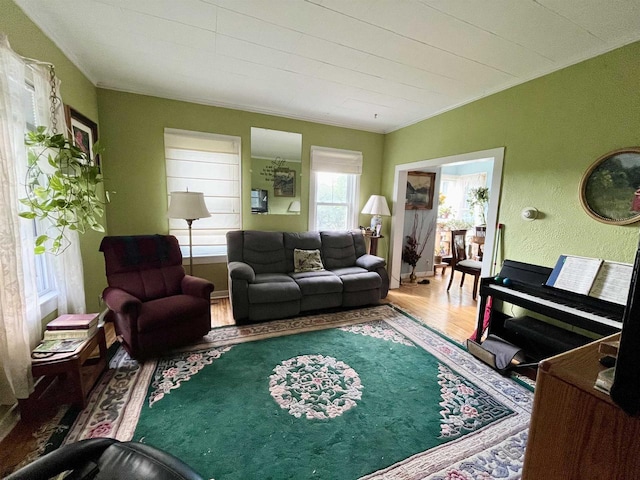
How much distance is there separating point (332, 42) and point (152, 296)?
2.73 meters

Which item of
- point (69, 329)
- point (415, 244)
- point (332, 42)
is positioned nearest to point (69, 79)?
point (69, 329)

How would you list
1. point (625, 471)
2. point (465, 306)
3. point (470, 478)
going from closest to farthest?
point (625, 471), point (470, 478), point (465, 306)

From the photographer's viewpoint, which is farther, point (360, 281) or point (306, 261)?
point (306, 261)

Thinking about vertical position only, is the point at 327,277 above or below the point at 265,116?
below

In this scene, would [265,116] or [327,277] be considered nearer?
[327,277]

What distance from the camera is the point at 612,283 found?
6.51 feet

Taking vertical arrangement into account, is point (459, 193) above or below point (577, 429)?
above

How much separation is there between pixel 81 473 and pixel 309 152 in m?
3.89

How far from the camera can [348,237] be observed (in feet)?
13.4

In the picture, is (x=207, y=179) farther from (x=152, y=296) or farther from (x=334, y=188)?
(x=334, y=188)

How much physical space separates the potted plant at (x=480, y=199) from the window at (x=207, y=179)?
488 centimetres

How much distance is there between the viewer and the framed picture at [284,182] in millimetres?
→ 3990

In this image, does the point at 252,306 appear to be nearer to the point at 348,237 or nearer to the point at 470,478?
the point at 348,237

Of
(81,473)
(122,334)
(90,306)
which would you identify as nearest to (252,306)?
(122,334)
